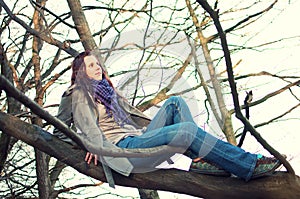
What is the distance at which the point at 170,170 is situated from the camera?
288cm

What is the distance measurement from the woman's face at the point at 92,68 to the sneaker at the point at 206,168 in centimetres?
92

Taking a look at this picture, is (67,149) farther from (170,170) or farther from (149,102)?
(149,102)

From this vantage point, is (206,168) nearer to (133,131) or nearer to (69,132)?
(133,131)

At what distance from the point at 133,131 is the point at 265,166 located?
0.83 m

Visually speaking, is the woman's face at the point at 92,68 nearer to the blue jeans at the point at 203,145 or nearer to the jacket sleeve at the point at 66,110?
the jacket sleeve at the point at 66,110

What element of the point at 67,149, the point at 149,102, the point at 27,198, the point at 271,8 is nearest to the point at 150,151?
the point at 67,149

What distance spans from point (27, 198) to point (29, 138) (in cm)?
317

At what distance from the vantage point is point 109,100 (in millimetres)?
3393

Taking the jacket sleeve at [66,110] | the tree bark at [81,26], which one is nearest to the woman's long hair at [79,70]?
the jacket sleeve at [66,110]

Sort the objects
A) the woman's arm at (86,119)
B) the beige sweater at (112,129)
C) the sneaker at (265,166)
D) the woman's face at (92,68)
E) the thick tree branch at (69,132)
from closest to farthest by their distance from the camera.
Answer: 1. the thick tree branch at (69,132)
2. the sneaker at (265,166)
3. the woman's arm at (86,119)
4. the beige sweater at (112,129)
5. the woman's face at (92,68)

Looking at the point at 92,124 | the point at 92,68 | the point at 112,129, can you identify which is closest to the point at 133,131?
the point at 112,129

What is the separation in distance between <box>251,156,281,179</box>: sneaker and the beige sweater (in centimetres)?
75

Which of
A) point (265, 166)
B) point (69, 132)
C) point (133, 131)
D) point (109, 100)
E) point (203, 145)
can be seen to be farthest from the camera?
point (109, 100)

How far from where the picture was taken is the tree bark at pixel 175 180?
2.74m
